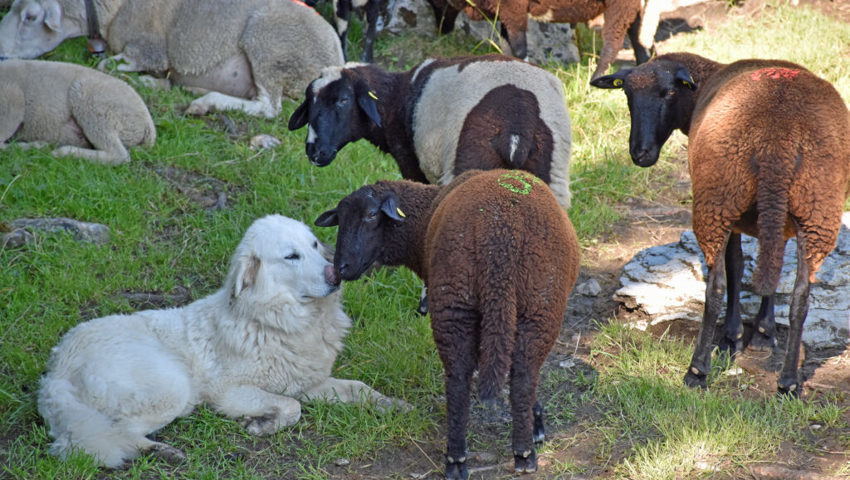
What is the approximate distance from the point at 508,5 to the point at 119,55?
3922 millimetres

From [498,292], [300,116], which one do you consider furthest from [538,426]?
[300,116]

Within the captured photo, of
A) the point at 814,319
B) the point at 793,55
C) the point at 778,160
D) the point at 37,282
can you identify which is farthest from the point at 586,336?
the point at 793,55

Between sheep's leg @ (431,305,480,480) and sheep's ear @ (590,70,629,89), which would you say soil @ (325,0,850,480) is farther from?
sheep's ear @ (590,70,629,89)

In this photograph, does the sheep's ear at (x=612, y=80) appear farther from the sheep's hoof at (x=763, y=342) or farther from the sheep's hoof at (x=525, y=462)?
the sheep's hoof at (x=525, y=462)

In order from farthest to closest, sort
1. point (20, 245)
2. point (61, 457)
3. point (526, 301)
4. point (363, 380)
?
point (20, 245), point (363, 380), point (61, 457), point (526, 301)

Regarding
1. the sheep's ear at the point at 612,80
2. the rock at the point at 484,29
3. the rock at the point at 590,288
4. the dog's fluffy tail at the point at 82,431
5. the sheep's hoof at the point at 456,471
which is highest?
the sheep's ear at the point at 612,80

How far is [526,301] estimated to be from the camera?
3.66 metres

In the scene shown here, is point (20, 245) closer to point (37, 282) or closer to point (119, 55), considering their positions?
point (37, 282)

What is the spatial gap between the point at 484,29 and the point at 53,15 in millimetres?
4470

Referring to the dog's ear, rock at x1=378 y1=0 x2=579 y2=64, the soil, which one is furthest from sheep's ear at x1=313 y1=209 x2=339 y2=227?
rock at x1=378 y1=0 x2=579 y2=64

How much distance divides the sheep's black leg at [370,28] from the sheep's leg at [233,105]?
1.50 meters

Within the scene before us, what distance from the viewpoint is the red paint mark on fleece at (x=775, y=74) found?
4418 mm

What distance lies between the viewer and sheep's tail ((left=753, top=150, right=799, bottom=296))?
4.14 metres

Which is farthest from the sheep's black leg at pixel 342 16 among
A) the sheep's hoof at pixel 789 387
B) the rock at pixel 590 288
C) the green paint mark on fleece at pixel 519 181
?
the sheep's hoof at pixel 789 387
